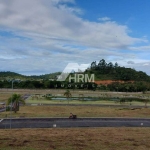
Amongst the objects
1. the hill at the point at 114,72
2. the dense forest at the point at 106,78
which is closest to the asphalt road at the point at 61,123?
the dense forest at the point at 106,78

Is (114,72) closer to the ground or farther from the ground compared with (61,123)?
farther from the ground

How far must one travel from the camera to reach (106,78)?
16238cm

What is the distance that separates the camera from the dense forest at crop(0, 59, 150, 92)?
117 m

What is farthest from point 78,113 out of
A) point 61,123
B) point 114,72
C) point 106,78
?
point 114,72

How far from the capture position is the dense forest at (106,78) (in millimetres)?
116544

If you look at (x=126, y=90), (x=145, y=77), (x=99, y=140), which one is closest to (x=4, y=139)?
(x=99, y=140)

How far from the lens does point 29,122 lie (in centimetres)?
3144

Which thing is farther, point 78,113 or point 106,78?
point 106,78

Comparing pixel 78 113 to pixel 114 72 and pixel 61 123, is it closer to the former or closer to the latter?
pixel 61 123

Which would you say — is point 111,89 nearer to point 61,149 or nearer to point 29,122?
point 29,122

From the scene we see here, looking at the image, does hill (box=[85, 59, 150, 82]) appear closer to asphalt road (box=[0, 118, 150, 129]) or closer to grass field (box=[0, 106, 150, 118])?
grass field (box=[0, 106, 150, 118])

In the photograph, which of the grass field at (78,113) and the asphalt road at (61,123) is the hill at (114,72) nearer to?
the grass field at (78,113)

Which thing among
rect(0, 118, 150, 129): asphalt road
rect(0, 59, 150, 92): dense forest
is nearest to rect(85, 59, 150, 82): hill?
rect(0, 59, 150, 92): dense forest

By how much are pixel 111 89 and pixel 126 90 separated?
8.05 meters
